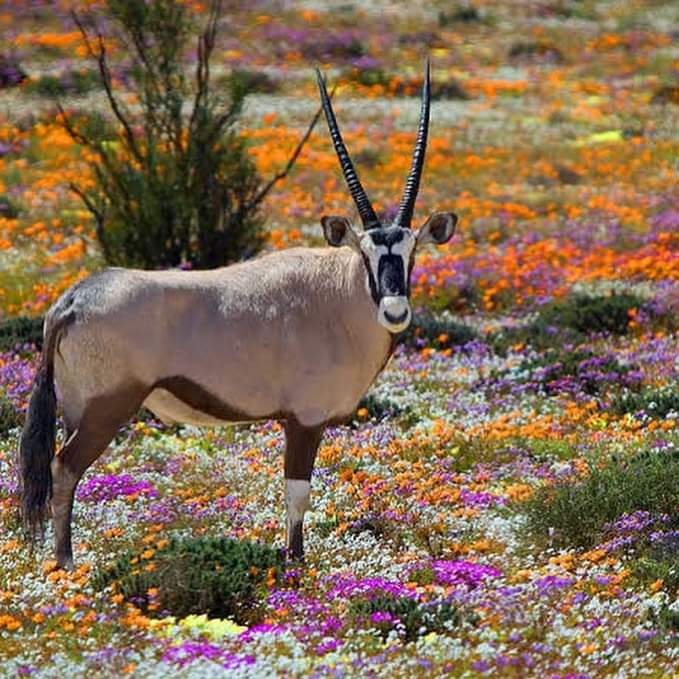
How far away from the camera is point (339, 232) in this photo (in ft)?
30.0

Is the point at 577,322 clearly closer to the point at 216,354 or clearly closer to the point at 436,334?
the point at 436,334

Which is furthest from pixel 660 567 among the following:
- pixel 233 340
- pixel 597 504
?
pixel 233 340

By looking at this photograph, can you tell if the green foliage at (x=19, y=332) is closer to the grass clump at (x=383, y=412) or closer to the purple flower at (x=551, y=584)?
the grass clump at (x=383, y=412)

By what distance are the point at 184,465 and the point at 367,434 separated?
1.89 meters

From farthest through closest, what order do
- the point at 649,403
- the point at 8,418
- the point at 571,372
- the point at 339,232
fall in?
the point at 571,372, the point at 649,403, the point at 8,418, the point at 339,232

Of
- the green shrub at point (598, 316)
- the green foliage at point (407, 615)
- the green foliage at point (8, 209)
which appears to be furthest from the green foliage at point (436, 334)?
the green foliage at point (8, 209)

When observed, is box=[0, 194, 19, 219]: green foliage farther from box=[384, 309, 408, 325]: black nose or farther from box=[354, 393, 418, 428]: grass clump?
box=[384, 309, 408, 325]: black nose

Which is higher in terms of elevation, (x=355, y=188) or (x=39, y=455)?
(x=355, y=188)

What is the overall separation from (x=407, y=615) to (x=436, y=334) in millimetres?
9613

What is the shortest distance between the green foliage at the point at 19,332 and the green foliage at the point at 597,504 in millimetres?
7596

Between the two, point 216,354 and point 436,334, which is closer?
point 216,354

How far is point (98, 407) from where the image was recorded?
9133 millimetres

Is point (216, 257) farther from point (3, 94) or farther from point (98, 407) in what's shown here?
point (3, 94)

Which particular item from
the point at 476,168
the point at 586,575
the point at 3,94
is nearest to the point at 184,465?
the point at 586,575
